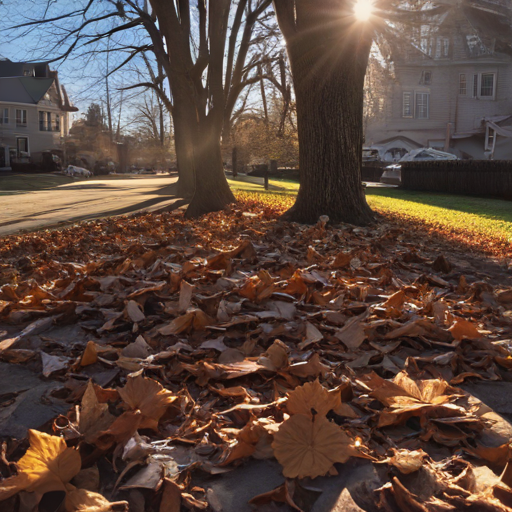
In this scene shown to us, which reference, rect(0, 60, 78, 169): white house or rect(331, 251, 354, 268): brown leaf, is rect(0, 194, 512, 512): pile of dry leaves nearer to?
rect(331, 251, 354, 268): brown leaf

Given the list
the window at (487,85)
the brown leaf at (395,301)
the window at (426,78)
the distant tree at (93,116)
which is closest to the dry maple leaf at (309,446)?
the brown leaf at (395,301)

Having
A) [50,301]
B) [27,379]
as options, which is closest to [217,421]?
[27,379]

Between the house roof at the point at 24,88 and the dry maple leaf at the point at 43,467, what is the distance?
58952mm

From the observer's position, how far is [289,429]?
1571 millimetres

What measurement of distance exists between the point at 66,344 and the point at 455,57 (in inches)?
1684

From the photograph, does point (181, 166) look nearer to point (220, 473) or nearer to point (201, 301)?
point (201, 301)

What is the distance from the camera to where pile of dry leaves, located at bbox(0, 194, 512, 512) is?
4.76ft

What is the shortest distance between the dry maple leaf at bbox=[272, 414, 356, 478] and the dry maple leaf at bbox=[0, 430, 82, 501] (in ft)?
1.99

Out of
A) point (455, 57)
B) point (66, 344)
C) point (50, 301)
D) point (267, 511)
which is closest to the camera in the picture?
point (267, 511)

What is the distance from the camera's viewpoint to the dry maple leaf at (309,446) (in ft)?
4.94

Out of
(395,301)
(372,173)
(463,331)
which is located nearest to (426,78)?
(372,173)

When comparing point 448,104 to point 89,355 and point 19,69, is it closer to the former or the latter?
point 89,355

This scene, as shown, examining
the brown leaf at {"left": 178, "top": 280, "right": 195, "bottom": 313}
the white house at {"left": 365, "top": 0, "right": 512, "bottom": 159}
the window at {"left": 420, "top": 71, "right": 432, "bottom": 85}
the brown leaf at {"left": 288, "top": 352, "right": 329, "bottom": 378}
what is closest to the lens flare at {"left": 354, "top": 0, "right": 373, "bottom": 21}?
the brown leaf at {"left": 178, "top": 280, "right": 195, "bottom": 313}

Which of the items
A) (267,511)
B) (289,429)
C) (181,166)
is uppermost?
(181,166)
